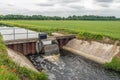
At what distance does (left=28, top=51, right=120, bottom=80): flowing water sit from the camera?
23.9 metres

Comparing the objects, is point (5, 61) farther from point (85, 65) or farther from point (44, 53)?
point (44, 53)

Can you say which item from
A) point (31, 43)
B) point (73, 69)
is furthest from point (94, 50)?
point (31, 43)

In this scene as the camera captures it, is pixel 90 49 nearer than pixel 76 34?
Yes

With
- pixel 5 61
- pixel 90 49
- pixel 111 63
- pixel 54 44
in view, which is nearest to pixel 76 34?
pixel 54 44

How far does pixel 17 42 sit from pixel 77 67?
11.5m

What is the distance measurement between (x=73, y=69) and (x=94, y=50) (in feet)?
26.5

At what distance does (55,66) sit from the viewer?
28.5 metres

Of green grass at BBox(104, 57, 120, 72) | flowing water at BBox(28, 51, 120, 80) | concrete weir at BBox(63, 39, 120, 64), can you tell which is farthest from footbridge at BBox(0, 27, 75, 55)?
green grass at BBox(104, 57, 120, 72)

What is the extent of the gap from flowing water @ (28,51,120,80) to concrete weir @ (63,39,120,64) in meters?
1.08

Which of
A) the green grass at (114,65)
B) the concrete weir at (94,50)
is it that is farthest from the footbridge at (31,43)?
the green grass at (114,65)

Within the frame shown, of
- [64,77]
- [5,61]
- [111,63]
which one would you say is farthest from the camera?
[111,63]

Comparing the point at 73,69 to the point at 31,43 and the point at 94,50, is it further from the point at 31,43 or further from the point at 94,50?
the point at 31,43

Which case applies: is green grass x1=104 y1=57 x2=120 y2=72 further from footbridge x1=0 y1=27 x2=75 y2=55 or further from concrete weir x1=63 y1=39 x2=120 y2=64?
Answer: footbridge x1=0 y1=27 x2=75 y2=55

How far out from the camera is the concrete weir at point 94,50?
3054 centimetres
